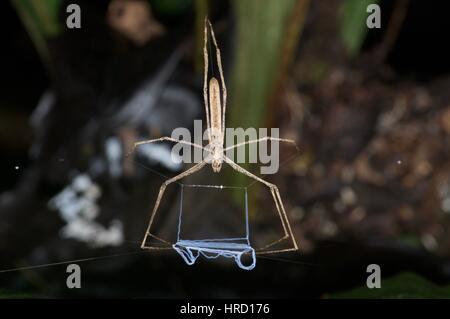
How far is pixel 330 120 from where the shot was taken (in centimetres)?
56

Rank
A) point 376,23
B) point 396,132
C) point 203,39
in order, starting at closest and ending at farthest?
point 203,39 < point 376,23 < point 396,132

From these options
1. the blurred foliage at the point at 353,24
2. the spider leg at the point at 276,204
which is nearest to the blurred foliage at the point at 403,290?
the spider leg at the point at 276,204

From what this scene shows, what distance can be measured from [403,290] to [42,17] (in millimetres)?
374

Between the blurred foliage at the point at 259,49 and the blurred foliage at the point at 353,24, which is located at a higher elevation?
the blurred foliage at the point at 353,24

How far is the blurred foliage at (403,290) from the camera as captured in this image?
0.95ft

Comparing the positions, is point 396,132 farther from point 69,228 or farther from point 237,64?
point 69,228

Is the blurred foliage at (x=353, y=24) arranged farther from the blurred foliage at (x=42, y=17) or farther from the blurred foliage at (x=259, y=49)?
the blurred foliage at (x=42, y=17)

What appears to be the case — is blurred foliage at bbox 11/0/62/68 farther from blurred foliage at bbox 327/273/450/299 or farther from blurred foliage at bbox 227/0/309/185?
blurred foliage at bbox 327/273/450/299

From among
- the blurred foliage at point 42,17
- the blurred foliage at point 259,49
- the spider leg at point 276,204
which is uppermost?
Answer: the blurred foliage at point 42,17

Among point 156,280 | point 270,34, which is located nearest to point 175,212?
point 156,280

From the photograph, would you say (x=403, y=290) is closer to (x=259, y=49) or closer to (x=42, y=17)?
(x=259, y=49)

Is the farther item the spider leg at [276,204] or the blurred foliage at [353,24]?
the blurred foliage at [353,24]

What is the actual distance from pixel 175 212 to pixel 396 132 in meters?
0.28

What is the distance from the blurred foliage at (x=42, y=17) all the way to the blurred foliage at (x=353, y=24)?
273 millimetres
